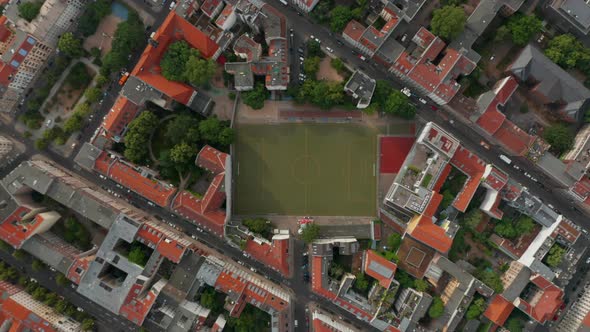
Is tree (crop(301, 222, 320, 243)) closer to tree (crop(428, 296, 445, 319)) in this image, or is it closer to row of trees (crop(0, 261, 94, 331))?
tree (crop(428, 296, 445, 319))

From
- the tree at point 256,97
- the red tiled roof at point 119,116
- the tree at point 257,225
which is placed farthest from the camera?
the tree at point 257,225

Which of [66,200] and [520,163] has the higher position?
[520,163]

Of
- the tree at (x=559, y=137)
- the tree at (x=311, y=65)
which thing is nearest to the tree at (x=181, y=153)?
the tree at (x=311, y=65)

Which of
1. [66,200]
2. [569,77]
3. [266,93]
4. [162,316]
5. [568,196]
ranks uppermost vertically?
[569,77]

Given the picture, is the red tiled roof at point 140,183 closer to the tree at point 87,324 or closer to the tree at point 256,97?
the tree at point 256,97

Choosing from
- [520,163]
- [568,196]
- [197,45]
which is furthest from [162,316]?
[568,196]

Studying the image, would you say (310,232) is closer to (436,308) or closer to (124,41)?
(436,308)

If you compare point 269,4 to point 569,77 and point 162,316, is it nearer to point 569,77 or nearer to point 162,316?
point 569,77
